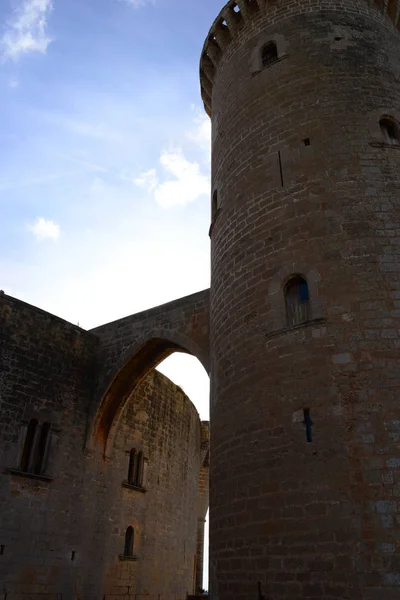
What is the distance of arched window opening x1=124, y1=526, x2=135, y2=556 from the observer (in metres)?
12.6

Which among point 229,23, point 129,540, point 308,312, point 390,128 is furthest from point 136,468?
point 229,23

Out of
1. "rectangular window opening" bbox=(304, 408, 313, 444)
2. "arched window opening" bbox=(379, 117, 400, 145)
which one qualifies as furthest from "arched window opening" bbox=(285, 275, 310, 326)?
"arched window opening" bbox=(379, 117, 400, 145)

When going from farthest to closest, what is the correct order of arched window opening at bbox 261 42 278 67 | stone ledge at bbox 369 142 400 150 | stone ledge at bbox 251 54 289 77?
arched window opening at bbox 261 42 278 67 → stone ledge at bbox 251 54 289 77 → stone ledge at bbox 369 142 400 150

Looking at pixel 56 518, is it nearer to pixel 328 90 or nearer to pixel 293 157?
pixel 293 157

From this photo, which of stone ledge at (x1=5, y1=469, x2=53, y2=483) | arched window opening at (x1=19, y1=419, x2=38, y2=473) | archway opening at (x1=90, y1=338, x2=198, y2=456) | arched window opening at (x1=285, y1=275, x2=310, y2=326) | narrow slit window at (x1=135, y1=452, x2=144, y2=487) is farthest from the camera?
narrow slit window at (x1=135, y1=452, x2=144, y2=487)

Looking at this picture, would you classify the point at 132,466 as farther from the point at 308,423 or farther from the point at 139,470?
the point at 308,423

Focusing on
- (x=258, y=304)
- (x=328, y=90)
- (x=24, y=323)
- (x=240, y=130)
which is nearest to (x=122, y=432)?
(x=24, y=323)

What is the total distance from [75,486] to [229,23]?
414 inches

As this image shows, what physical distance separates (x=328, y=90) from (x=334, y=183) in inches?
78.0

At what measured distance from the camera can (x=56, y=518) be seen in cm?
1083

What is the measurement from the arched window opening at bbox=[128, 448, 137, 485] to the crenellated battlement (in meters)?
9.38

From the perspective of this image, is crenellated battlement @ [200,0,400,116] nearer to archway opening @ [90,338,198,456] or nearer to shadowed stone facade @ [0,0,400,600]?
shadowed stone facade @ [0,0,400,600]

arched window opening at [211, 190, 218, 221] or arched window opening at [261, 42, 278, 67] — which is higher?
arched window opening at [261, 42, 278, 67]

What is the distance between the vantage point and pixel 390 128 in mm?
8484
